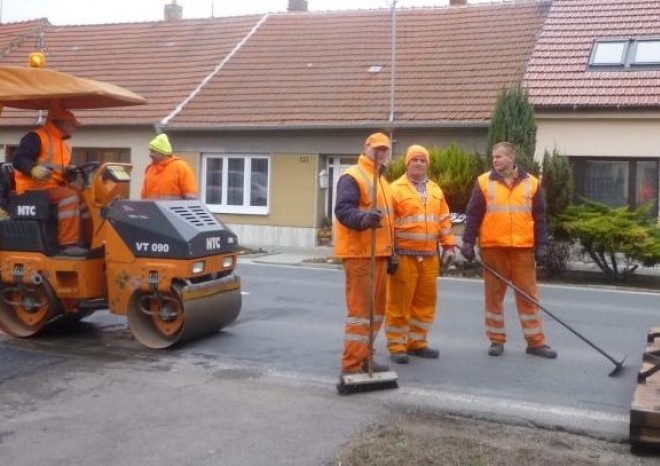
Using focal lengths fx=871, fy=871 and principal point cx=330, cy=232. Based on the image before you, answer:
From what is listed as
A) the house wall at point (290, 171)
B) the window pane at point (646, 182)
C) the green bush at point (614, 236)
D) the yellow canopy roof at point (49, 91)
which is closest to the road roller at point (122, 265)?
the yellow canopy roof at point (49, 91)

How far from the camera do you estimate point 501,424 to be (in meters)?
5.72

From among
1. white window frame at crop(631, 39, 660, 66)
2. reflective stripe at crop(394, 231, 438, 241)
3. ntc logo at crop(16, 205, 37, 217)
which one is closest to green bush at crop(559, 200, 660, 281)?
white window frame at crop(631, 39, 660, 66)

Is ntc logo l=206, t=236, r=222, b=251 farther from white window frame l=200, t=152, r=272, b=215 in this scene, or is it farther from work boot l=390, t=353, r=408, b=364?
white window frame l=200, t=152, r=272, b=215

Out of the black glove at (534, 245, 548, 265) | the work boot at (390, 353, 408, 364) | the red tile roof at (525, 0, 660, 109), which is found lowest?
the work boot at (390, 353, 408, 364)

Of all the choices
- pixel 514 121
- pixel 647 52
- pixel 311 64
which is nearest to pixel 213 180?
pixel 311 64

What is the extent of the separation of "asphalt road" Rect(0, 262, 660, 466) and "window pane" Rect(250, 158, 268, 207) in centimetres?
1176

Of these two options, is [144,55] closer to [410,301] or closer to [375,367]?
[410,301]

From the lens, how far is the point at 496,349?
7777 mm

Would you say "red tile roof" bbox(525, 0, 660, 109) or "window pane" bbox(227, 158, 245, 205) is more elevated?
"red tile roof" bbox(525, 0, 660, 109)

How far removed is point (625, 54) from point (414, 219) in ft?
43.1

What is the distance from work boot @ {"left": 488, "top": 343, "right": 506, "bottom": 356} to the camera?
7749 millimetres

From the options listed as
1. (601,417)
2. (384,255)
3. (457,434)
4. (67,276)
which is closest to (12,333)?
(67,276)

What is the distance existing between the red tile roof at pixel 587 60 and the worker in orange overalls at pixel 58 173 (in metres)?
12.1

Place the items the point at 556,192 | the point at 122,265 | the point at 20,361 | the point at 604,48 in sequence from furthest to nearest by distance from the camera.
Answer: the point at 604,48
the point at 556,192
the point at 122,265
the point at 20,361
